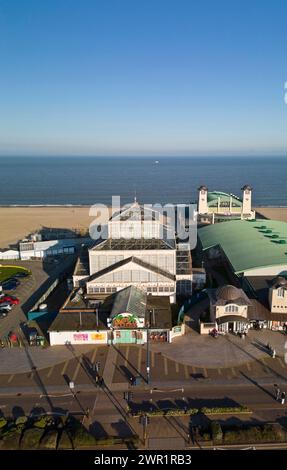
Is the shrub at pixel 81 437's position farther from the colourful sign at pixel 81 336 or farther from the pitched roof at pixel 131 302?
the pitched roof at pixel 131 302

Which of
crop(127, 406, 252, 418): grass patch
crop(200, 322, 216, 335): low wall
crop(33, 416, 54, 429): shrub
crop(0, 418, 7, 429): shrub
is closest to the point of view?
crop(33, 416, 54, 429): shrub

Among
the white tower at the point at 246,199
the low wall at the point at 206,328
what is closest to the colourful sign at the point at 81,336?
A: the low wall at the point at 206,328

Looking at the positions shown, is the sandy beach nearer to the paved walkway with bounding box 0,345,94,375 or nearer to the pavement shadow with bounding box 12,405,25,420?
the paved walkway with bounding box 0,345,94,375

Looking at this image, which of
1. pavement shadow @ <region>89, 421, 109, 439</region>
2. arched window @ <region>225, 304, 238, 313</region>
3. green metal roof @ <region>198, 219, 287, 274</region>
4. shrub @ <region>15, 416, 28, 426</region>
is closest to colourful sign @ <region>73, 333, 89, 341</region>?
shrub @ <region>15, 416, 28, 426</region>

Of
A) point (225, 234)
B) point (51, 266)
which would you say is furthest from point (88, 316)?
point (225, 234)

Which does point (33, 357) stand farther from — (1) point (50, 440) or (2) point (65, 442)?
(2) point (65, 442)

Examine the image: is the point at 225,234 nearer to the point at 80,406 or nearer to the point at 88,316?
the point at 88,316
